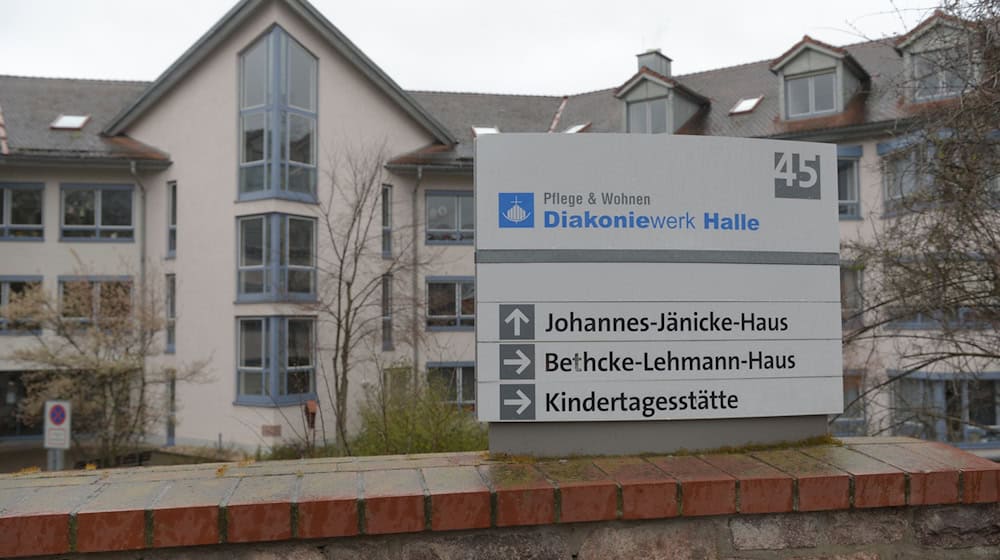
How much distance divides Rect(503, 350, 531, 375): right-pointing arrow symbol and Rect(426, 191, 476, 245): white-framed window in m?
23.5

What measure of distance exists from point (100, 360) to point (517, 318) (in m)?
20.1

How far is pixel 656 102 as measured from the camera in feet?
90.4

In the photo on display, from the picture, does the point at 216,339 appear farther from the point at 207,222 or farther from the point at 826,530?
the point at 826,530

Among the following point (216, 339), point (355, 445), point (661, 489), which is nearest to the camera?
point (661, 489)

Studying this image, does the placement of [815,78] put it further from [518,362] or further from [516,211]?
[518,362]

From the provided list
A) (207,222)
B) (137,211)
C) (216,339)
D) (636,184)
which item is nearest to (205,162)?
(207,222)

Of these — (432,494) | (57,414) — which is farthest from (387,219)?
(432,494)

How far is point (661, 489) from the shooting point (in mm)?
3133

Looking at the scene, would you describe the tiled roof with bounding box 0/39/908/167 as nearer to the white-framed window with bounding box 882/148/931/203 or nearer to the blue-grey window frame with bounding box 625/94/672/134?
the blue-grey window frame with bounding box 625/94/672/134

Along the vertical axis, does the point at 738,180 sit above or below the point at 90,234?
below

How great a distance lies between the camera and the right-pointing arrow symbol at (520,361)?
3.60 m

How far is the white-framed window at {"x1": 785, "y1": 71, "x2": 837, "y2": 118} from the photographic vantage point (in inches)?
984

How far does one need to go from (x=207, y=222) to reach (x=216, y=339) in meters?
3.31

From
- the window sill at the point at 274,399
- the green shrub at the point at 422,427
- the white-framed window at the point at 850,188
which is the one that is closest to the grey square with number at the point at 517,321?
the green shrub at the point at 422,427
